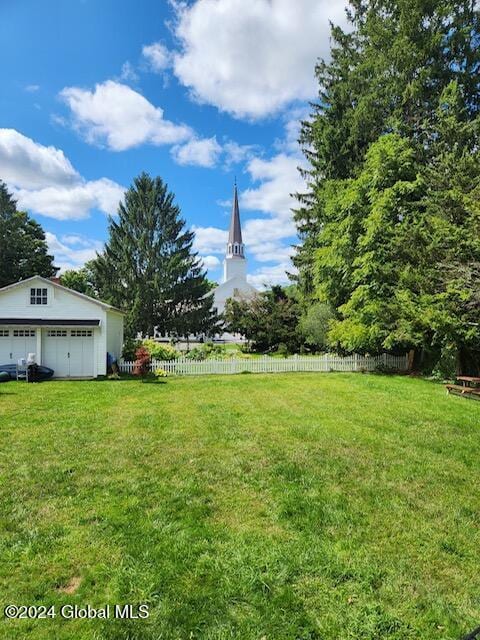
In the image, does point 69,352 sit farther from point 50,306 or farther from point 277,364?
point 277,364

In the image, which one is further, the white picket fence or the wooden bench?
the white picket fence

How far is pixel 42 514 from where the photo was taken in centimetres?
370

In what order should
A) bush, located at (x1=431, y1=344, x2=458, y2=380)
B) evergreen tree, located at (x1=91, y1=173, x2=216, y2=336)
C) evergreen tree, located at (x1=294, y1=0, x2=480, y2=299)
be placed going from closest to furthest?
1. bush, located at (x1=431, y1=344, x2=458, y2=380)
2. evergreen tree, located at (x1=294, y1=0, x2=480, y2=299)
3. evergreen tree, located at (x1=91, y1=173, x2=216, y2=336)

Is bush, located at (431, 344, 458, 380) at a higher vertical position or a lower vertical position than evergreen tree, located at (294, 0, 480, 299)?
lower

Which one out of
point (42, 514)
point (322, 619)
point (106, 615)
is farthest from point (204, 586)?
point (42, 514)

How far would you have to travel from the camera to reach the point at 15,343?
14.3m

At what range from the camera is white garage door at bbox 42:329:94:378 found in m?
14.5

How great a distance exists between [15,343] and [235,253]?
3901 cm

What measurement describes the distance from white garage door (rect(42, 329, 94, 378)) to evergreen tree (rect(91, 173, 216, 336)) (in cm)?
1121

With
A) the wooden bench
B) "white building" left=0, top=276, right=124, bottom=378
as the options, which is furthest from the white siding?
the wooden bench

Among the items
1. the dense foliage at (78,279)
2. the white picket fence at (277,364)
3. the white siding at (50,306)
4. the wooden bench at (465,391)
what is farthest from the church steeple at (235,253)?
the wooden bench at (465,391)

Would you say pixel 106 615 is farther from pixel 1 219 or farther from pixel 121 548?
pixel 1 219

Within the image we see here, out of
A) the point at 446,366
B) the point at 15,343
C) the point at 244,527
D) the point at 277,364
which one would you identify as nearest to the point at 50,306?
the point at 15,343

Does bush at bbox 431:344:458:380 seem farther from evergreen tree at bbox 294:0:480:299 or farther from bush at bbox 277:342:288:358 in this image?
bush at bbox 277:342:288:358
